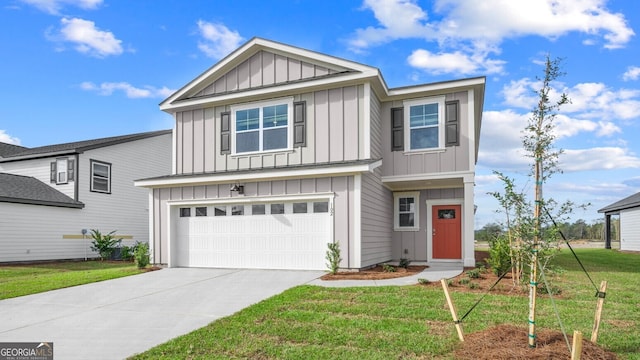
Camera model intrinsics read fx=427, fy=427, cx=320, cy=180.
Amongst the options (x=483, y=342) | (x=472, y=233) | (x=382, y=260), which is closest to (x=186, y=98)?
(x=382, y=260)

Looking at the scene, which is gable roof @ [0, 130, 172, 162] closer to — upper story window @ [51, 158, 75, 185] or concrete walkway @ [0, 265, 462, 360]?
upper story window @ [51, 158, 75, 185]

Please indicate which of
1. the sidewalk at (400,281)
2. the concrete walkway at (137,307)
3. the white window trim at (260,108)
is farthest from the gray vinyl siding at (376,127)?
the concrete walkway at (137,307)

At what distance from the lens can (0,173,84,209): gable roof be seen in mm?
17062

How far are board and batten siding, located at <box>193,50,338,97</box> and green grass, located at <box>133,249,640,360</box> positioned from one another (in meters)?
6.98

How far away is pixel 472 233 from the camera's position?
39.0ft

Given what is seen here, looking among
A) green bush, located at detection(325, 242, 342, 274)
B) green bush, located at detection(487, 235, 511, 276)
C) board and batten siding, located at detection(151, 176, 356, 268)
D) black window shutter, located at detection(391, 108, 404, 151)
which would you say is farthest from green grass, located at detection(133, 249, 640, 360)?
black window shutter, located at detection(391, 108, 404, 151)

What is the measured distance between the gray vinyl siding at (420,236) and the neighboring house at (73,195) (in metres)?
14.3

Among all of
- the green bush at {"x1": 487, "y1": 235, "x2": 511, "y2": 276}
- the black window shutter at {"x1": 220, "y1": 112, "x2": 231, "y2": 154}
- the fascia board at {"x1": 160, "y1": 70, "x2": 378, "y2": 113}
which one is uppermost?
the fascia board at {"x1": 160, "y1": 70, "x2": 378, "y2": 113}

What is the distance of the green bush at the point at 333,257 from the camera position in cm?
1093

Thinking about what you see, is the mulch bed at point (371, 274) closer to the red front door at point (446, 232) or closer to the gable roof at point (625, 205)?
the red front door at point (446, 232)

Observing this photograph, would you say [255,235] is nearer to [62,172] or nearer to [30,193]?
[30,193]

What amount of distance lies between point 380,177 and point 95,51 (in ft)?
34.7

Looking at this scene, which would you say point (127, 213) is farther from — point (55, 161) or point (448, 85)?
point (448, 85)

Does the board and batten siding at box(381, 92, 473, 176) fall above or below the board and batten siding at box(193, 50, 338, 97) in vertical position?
below
